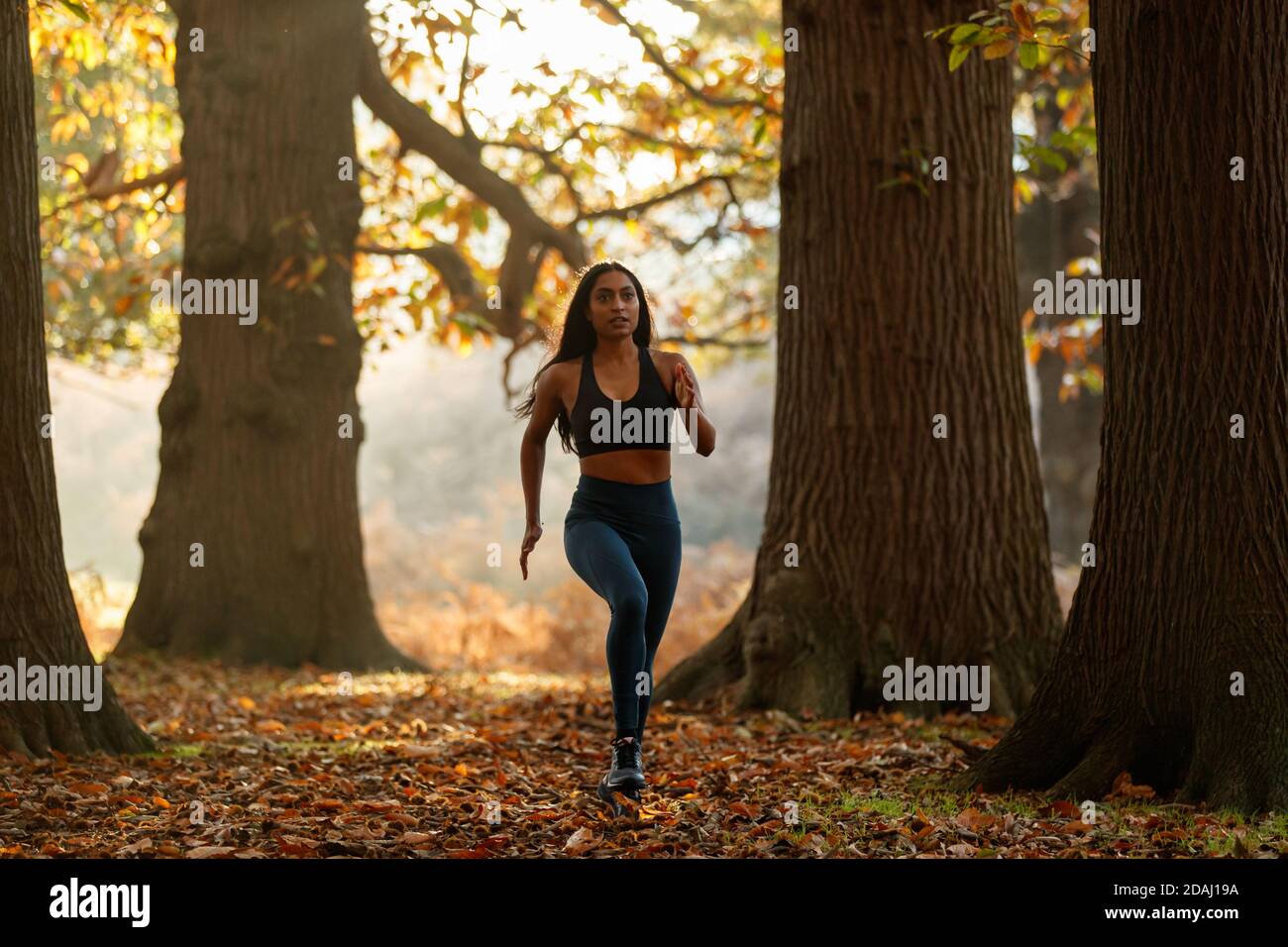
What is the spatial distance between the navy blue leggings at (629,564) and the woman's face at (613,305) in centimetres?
69

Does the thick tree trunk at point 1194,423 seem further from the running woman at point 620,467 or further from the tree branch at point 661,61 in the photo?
the tree branch at point 661,61

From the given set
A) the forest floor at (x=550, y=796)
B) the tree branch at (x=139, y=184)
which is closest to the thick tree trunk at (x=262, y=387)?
the tree branch at (x=139, y=184)

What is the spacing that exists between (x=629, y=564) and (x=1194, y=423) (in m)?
2.35

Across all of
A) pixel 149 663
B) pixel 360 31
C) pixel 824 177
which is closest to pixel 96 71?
pixel 360 31

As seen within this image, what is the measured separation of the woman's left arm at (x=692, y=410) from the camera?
5.85m

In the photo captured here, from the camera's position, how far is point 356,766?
688cm

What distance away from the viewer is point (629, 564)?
18.8 feet

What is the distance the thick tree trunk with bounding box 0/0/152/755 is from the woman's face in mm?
2744

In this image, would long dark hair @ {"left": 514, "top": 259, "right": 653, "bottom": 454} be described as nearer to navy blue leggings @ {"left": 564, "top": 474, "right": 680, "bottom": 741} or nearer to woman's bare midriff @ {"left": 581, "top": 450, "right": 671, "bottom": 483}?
woman's bare midriff @ {"left": 581, "top": 450, "right": 671, "bottom": 483}

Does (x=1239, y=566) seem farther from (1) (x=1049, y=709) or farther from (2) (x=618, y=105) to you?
(2) (x=618, y=105)

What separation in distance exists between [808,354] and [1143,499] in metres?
3.23

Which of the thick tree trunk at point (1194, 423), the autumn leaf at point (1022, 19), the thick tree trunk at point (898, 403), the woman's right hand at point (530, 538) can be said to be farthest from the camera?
the thick tree trunk at point (898, 403)

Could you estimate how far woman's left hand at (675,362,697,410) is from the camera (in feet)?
19.2

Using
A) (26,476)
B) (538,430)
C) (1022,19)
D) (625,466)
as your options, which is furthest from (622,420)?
(26,476)
